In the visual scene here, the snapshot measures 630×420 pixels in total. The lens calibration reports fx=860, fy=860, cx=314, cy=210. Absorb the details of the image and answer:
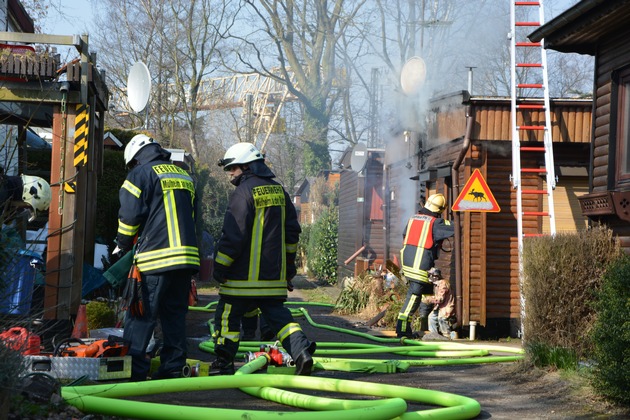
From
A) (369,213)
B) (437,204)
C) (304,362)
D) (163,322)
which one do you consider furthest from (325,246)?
(163,322)

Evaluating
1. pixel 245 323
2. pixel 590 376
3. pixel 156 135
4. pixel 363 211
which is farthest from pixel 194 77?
pixel 590 376

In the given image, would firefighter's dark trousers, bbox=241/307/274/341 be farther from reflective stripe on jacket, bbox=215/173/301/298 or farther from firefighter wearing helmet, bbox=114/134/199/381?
firefighter wearing helmet, bbox=114/134/199/381

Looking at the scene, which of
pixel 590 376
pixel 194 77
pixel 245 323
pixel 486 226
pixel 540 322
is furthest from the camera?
pixel 194 77

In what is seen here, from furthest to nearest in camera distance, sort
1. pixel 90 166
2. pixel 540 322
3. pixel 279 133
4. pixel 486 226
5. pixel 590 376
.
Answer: pixel 279 133 < pixel 486 226 < pixel 90 166 < pixel 540 322 < pixel 590 376

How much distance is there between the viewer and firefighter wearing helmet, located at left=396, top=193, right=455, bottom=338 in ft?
37.6

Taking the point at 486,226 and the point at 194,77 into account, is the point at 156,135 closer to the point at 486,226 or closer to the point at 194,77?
the point at 194,77

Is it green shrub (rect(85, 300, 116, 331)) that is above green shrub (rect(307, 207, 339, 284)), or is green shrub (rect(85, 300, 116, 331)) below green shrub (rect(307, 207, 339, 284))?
below

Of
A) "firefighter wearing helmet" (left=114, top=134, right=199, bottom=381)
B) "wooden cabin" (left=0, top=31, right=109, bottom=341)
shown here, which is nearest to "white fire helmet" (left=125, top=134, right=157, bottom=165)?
"firefighter wearing helmet" (left=114, top=134, right=199, bottom=381)

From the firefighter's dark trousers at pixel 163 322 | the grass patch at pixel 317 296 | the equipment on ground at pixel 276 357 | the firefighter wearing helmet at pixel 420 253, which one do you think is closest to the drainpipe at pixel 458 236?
the firefighter wearing helmet at pixel 420 253

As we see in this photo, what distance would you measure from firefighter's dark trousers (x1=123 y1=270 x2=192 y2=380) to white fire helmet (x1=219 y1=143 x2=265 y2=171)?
1.21m

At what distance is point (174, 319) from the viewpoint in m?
7.02

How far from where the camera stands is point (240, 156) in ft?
25.5

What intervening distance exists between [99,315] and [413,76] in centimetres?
946

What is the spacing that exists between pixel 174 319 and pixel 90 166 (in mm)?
3198
